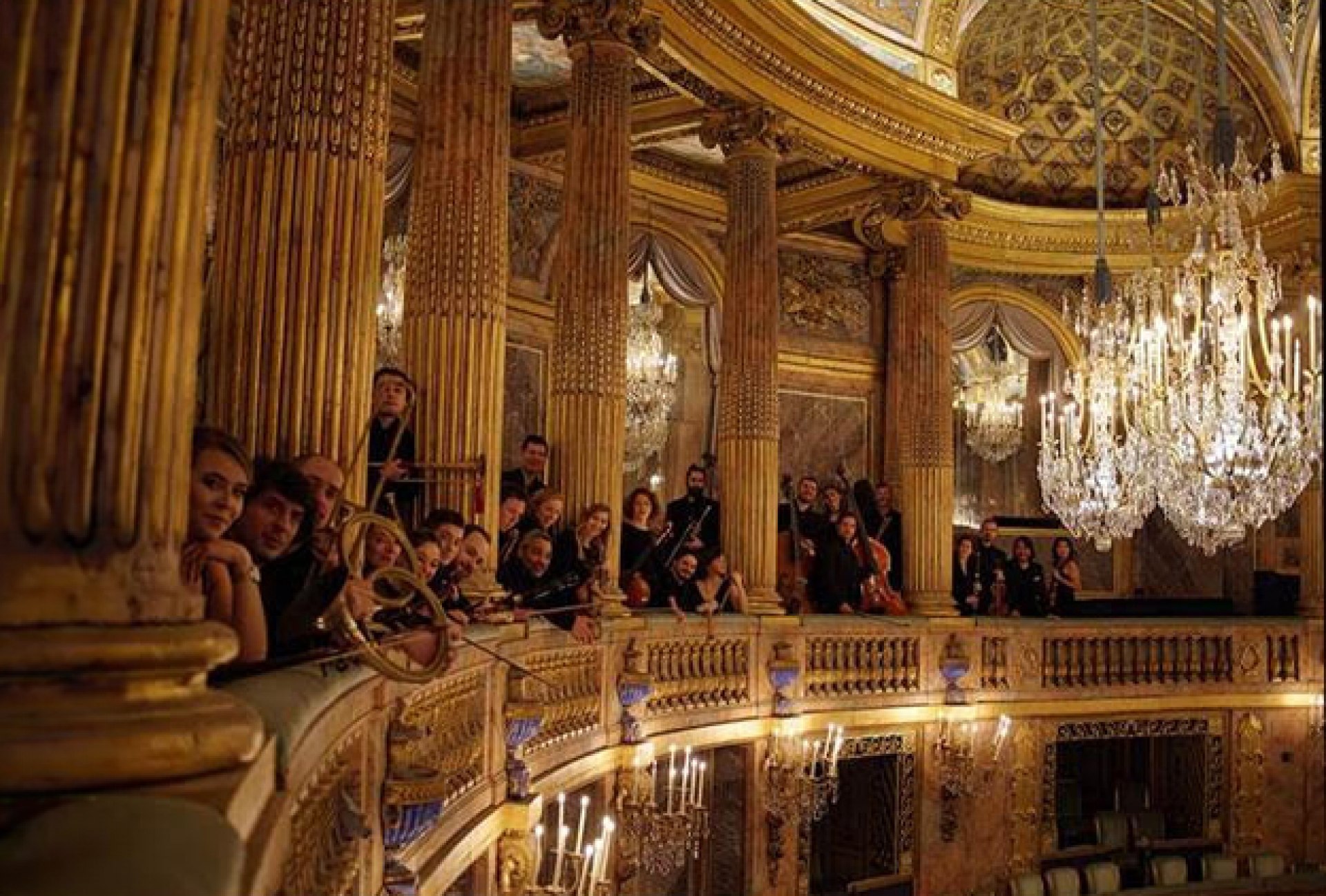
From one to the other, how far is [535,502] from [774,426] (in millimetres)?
5262

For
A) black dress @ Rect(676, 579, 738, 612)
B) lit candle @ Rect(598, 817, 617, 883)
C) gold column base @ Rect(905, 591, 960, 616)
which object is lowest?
lit candle @ Rect(598, 817, 617, 883)

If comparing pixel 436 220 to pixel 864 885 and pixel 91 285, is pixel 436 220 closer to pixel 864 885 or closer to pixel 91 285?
pixel 91 285

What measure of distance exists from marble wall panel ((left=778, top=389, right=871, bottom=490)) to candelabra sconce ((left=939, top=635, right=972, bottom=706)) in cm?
465

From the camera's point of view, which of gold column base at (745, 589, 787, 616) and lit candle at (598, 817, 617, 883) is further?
gold column base at (745, 589, 787, 616)

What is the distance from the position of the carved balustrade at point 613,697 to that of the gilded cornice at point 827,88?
18.9 ft

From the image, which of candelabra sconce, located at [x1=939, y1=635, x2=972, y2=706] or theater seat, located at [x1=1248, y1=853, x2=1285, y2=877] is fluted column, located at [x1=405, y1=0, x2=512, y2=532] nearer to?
candelabra sconce, located at [x1=939, y1=635, x2=972, y2=706]

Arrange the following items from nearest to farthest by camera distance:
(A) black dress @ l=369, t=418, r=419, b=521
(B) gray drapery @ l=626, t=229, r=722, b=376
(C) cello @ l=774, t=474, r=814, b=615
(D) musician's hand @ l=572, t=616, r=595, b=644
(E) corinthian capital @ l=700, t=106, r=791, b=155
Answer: (A) black dress @ l=369, t=418, r=419, b=521 → (D) musician's hand @ l=572, t=616, r=595, b=644 → (E) corinthian capital @ l=700, t=106, r=791, b=155 → (C) cello @ l=774, t=474, r=814, b=615 → (B) gray drapery @ l=626, t=229, r=722, b=376

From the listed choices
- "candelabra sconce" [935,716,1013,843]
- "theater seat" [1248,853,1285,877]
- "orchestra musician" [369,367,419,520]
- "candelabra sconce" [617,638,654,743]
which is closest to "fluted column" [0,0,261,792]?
"orchestra musician" [369,367,419,520]

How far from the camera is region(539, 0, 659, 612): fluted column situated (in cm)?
967

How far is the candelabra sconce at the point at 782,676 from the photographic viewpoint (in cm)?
1169

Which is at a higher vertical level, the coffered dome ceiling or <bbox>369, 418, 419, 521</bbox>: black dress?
the coffered dome ceiling

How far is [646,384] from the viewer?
15.1m

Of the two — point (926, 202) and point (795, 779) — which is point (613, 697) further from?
point (926, 202)

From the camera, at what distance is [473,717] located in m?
5.51
